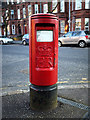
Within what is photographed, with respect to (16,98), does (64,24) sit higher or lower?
higher

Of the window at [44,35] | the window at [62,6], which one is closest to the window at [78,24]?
the window at [62,6]

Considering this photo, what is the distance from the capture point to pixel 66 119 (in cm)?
229

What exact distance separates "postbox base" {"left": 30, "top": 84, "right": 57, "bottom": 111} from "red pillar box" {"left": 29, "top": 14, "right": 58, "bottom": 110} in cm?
2

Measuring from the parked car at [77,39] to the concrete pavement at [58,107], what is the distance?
10.7 meters

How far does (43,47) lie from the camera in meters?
2.34

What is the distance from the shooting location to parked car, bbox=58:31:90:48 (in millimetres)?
13383

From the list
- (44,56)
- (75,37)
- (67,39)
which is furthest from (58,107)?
(67,39)

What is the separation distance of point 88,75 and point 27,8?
29.3 metres

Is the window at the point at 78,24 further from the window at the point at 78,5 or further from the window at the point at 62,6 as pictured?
the window at the point at 62,6

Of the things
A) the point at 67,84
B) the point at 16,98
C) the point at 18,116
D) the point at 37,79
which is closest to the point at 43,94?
the point at 37,79

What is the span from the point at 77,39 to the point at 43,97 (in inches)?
478

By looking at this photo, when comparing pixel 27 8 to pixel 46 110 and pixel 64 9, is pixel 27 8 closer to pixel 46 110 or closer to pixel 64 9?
pixel 64 9

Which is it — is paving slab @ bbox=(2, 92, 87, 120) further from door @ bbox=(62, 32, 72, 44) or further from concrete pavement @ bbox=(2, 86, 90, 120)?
door @ bbox=(62, 32, 72, 44)

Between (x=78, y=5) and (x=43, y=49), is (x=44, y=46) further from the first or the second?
(x=78, y=5)
